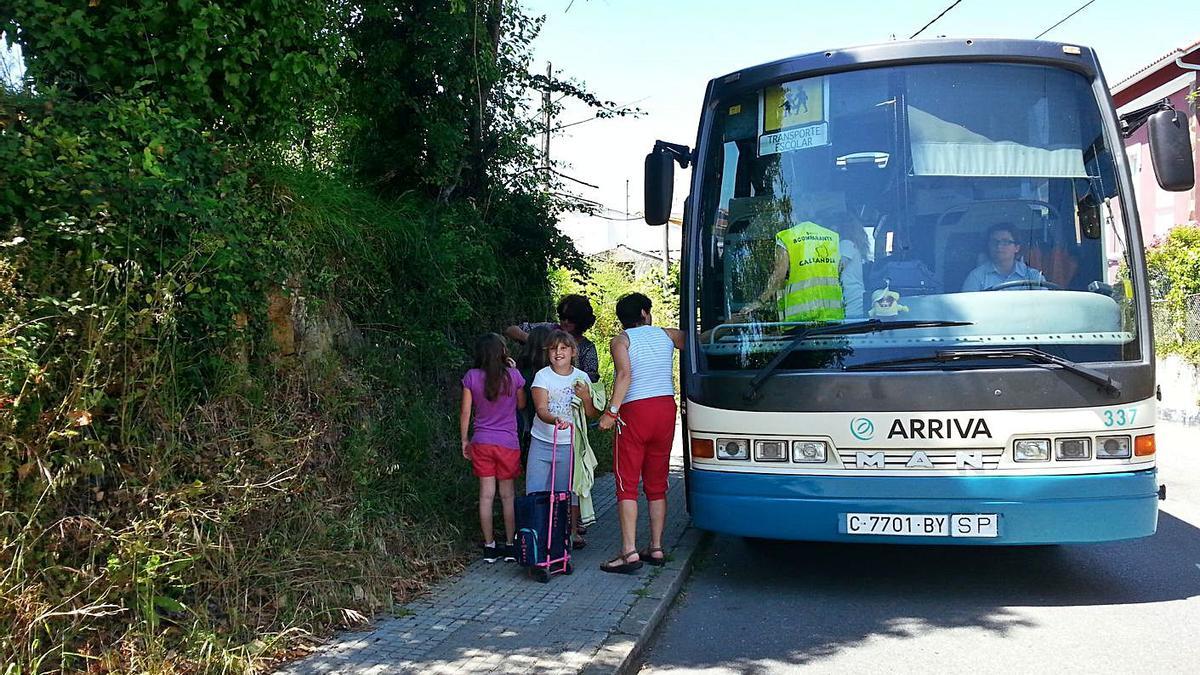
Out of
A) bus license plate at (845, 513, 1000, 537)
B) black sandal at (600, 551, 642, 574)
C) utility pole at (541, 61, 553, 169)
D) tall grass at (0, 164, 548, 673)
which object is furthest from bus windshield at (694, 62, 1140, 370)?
utility pole at (541, 61, 553, 169)

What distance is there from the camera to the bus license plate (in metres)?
5.78

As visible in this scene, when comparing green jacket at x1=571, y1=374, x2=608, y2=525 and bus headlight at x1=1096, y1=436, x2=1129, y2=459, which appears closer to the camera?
bus headlight at x1=1096, y1=436, x2=1129, y2=459

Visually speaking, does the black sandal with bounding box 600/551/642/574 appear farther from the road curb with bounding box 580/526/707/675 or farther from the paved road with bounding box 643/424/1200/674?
the paved road with bounding box 643/424/1200/674

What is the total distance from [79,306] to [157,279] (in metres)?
0.51

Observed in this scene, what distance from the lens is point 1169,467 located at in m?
12.2

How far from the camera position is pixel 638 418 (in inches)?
265

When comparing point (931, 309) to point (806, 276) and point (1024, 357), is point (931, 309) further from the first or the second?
point (806, 276)

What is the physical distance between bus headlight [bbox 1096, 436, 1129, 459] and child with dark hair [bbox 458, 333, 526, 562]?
3.54m

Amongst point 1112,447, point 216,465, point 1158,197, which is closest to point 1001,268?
point 1112,447

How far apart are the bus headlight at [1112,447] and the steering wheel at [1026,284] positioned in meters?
0.86

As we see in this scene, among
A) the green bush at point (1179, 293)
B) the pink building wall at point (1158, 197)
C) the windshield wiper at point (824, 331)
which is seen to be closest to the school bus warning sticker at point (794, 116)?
the windshield wiper at point (824, 331)

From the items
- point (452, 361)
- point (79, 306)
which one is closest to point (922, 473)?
point (452, 361)

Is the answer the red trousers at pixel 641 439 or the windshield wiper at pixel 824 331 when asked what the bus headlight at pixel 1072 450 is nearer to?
the windshield wiper at pixel 824 331

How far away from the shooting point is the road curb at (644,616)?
488 centimetres
